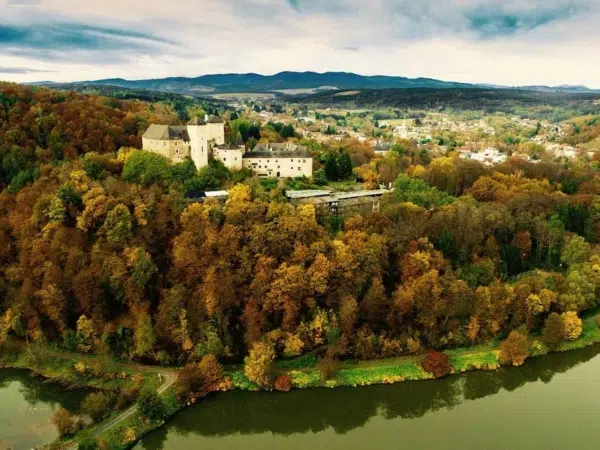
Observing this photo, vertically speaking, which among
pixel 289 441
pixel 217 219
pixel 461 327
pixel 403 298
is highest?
pixel 217 219

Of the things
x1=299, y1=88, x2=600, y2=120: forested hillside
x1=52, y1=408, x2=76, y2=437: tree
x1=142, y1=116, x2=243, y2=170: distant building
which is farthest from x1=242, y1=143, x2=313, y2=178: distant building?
x1=299, y1=88, x2=600, y2=120: forested hillside

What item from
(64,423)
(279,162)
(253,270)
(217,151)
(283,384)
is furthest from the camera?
(279,162)

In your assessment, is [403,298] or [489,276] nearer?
[403,298]

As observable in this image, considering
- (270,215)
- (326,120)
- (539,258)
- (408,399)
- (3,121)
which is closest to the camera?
(408,399)

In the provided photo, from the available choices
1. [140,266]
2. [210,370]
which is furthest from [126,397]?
[140,266]

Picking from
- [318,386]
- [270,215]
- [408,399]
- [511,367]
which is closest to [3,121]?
[270,215]

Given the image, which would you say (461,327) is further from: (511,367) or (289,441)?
(289,441)

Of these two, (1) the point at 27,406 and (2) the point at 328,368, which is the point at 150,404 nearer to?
(1) the point at 27,406
